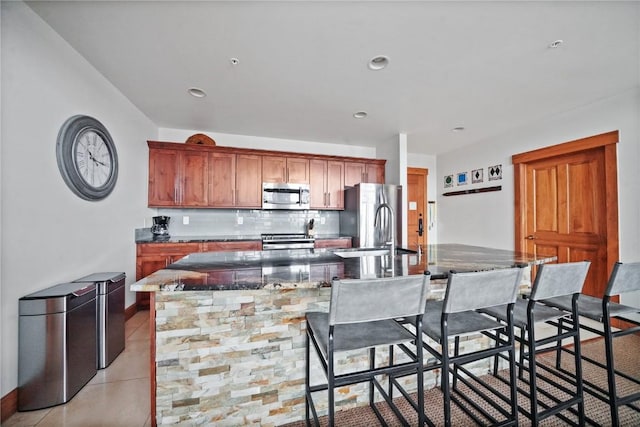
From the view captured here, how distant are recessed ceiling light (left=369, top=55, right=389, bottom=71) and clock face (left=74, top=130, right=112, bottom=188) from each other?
2475mm

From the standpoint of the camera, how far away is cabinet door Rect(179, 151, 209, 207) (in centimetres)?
373

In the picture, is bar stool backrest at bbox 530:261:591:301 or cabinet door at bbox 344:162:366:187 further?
cabinet door at bbox 344:162:366:187

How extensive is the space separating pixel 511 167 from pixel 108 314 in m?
5.11

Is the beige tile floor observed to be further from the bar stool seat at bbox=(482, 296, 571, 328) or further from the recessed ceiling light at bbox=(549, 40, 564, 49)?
the recessed ceiling light at bbox=(549, 40, 564, 49)

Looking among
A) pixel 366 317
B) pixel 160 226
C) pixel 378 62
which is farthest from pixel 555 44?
pixel 160 226

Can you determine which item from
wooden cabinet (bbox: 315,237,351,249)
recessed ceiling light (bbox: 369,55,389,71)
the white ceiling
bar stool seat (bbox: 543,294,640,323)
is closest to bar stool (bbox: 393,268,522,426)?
bar stool seat (bbox: 543,294,640,323)

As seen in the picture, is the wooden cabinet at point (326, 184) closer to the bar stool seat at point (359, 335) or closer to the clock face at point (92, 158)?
the clock face at point (92, 158)

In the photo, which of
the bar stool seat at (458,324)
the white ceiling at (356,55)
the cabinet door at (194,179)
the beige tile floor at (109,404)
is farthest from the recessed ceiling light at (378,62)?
the beige tile floor at (109,404)

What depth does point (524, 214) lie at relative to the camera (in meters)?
3.75

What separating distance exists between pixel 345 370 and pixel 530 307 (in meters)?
1.08

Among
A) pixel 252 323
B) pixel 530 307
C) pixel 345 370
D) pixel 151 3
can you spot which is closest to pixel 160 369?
pixel 252 323

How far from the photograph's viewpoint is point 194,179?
377cm

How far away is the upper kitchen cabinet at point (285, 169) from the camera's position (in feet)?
13.4

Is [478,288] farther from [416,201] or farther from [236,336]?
[416,201]
